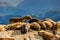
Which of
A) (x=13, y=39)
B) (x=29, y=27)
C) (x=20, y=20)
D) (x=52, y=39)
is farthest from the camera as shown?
(x=20, y=20)

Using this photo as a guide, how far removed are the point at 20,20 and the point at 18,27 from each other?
7.50 feet

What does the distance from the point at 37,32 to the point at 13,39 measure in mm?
1690

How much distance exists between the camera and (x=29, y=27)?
1139 cm

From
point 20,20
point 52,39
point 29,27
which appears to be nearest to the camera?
point 52,39

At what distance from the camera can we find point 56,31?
11.6 m

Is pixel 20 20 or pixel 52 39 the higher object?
pixel 20 20

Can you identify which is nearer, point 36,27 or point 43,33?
point 43,33

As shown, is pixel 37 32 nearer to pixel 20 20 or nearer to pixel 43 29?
pixel 43 29

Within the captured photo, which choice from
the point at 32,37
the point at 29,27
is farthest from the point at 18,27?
the point at 32,37

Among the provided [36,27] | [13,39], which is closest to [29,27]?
[36,27]

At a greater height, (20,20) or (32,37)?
(20,20)

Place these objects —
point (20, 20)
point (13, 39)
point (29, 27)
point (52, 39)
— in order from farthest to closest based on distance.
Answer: point (20, 20)
point (29, 27)
point (52, 39)
point (13, 39)

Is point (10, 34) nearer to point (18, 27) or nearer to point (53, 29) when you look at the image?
point (18, 27)

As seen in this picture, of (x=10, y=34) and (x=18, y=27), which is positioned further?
(x=18, y=27)
